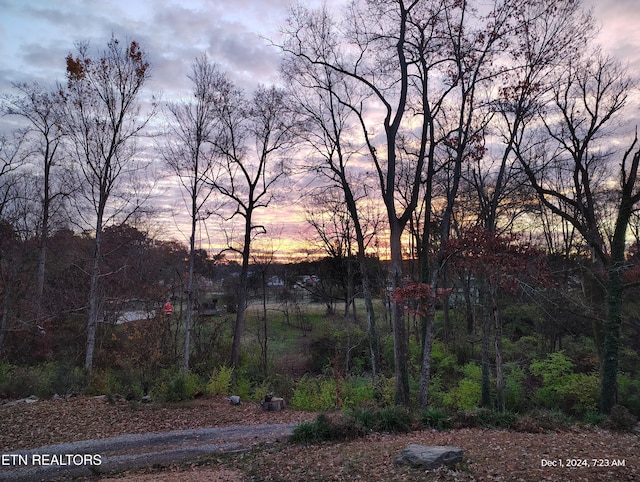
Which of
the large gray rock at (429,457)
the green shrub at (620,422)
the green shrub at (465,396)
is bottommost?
the green shrub at (465,396)

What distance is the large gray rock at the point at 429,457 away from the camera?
6.27m

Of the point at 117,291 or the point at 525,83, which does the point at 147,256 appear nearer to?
the point at 117,291

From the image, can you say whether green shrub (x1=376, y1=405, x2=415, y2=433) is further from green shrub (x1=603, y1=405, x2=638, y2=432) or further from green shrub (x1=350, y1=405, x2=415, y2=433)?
green shrub (x1=603, y1=405, x2=638, y2=432)

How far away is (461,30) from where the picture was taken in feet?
38.9

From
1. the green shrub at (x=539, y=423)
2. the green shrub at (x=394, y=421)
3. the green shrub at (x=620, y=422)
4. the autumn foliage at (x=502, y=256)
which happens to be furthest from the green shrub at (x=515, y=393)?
the green shrub at (x=394, y=421)

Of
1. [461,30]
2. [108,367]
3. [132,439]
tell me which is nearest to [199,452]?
[132,439]

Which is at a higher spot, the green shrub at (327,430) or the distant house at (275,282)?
the distant house at (275,282)

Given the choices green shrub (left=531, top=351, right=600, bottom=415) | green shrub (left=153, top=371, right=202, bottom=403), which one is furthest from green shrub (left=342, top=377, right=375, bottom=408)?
green shrub (left=531, top=351, right=600, bottom=415)

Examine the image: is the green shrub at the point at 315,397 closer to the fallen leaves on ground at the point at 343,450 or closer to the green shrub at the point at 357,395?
the green shrub at the point at 357,395

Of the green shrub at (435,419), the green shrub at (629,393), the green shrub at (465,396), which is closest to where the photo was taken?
the green shrub at (435,419)

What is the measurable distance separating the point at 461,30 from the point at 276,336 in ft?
72.5

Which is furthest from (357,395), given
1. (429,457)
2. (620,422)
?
(429,457)

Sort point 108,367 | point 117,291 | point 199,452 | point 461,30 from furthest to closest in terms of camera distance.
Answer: point 117,291 → point 108,367 → point 461,30 → point 199,452

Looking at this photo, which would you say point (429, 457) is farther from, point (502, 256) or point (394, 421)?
point (502, 256)
